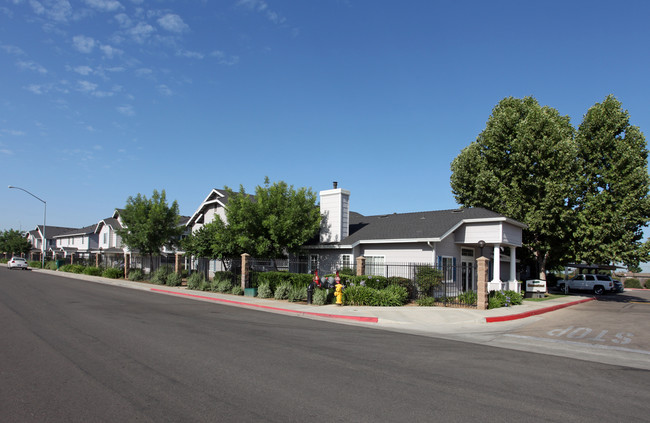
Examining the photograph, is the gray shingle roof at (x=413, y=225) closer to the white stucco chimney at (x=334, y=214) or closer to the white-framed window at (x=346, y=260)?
the white stucco chimney at (x=334, y=214)

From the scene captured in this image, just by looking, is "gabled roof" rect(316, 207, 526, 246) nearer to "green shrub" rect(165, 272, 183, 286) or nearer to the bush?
"green shrub" rect(165, 272, 183, 286)

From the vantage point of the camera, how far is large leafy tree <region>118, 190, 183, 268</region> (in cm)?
3416

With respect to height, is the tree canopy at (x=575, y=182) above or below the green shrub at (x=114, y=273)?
above

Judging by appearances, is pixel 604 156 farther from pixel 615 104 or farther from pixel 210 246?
pixel 210 246

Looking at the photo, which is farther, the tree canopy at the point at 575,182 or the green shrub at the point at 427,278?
the tree canopy at the point at 575,182

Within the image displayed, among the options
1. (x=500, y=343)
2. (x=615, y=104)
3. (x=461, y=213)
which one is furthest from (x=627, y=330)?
(x=615, y=104)

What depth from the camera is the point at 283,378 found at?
23.9 feet

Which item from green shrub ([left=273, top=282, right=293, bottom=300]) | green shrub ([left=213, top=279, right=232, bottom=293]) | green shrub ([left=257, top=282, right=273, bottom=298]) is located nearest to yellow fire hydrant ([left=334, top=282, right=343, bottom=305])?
green shrub ([left=273, top=282, right=293, bottom=300])

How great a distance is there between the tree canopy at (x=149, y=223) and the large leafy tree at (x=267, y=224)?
29.8 ft

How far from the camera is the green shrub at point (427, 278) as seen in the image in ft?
69.6

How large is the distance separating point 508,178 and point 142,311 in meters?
26.0

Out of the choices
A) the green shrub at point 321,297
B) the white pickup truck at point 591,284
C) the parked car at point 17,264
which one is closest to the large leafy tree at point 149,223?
the green shrub at point 321,297

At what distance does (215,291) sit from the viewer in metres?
26.4

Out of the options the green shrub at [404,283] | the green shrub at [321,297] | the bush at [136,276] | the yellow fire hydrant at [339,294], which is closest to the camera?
the yellow fire hydrant at [339,294]
